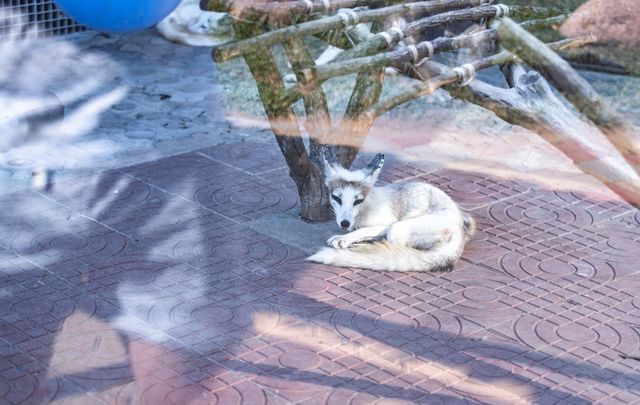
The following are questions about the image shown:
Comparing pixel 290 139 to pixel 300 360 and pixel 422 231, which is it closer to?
pixel 422 231

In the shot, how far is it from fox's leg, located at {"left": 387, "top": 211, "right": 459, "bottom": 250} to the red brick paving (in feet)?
0.75

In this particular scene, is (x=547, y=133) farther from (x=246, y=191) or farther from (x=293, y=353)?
(x=246, y=191)

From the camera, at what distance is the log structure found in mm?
3641

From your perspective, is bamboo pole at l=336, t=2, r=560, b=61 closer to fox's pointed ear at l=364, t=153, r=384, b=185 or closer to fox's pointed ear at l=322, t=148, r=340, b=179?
fox's pointed ear at l=364, t=153, r=384, b=185

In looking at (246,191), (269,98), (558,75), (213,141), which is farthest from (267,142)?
(558,75)

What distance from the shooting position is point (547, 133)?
4176 millimetres

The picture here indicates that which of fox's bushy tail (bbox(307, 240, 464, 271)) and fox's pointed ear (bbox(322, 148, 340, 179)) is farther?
fox's pointed ear (bbox(322, 148, 340, 179))

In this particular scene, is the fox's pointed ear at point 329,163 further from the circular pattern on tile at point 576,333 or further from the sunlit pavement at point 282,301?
the circular pattern on tile at point 576,333

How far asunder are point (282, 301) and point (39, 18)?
6232 mm

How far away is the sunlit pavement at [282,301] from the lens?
484 centimetres

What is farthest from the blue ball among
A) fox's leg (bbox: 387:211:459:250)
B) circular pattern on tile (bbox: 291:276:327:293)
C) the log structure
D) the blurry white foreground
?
the blurry white foreground

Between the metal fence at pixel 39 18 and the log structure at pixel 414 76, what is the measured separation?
4.98 meters

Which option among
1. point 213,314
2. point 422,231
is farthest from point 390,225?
point 213,314

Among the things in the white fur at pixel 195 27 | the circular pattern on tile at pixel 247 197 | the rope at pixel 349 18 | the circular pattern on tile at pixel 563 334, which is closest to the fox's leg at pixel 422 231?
the circular pattern on tile at pixel 563 334
